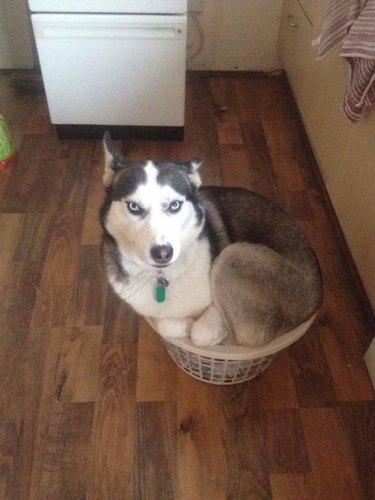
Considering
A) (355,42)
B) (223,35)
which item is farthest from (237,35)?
(355,42)

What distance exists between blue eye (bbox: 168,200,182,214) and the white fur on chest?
141 mm

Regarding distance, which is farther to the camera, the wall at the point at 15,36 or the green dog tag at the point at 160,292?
the wall at the point at 15,36

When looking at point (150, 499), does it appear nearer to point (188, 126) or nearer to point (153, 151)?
point (153, 151)

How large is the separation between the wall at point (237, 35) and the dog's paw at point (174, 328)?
2.04m

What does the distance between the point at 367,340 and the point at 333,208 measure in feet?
1.90

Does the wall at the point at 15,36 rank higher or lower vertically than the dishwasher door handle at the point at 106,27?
lower

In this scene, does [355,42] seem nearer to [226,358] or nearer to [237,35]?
[226,358]

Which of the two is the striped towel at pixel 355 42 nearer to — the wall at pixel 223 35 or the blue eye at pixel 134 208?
the blue eye at pixel 134 208

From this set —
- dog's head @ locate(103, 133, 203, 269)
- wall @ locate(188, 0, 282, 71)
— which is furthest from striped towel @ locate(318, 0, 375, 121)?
wall @ locate(188, 0, 282, 71)

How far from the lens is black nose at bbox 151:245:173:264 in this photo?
99cm

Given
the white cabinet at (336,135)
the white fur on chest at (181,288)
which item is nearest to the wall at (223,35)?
the white cabinet at (336,135)

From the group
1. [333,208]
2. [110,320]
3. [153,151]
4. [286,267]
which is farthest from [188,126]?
[286,267]

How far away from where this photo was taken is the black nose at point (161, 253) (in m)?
0.99

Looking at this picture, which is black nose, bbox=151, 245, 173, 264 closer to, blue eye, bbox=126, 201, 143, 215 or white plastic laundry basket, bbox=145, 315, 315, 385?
blue eye, bbox=126, 201, 143, 215
